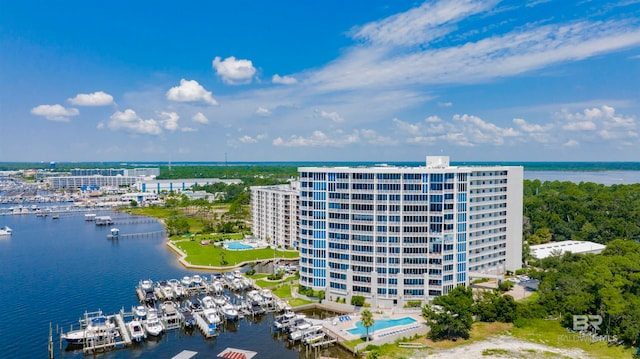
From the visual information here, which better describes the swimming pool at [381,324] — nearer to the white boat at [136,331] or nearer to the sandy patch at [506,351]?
the sandy patch at [506,351]

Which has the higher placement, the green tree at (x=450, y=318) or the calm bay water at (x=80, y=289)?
the green tree at (x=450, y=318)

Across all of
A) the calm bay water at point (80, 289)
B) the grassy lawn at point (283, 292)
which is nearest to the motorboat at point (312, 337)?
the calm bay water at point (80, 289)

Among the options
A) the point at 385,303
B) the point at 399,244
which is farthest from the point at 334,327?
the point at 399,244

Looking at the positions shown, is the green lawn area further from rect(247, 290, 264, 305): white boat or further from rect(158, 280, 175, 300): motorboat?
rect(247, 290, 264, 305): white boat

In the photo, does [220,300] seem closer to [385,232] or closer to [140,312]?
[140,312]

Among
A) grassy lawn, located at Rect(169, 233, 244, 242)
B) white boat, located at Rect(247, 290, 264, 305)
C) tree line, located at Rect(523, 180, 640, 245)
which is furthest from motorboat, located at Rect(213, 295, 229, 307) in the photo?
tree line, located at Rect(523, 180, 640, 245)

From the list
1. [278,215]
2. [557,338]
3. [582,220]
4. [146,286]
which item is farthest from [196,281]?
[582,220]
